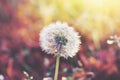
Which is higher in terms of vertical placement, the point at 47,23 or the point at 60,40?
the point at 47,23

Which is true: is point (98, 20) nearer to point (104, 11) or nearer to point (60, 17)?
point (104, 11)

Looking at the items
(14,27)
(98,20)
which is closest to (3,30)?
(14,27)

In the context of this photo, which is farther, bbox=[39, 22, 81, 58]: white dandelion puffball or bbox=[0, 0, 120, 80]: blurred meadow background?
bbox=[0, 0, 120, 80]: blurred meadow background

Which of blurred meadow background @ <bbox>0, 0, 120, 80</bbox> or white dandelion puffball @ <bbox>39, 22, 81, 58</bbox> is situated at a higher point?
blurred meadow background @ <bbox>0, 0, 120, 80</bbox>

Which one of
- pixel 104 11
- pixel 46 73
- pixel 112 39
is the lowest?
pixel 46 73

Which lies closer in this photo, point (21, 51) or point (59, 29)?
point (59, 29)

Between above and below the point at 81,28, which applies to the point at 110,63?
below

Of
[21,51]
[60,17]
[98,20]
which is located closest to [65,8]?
[60,17]

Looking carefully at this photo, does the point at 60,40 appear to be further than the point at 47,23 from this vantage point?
No
